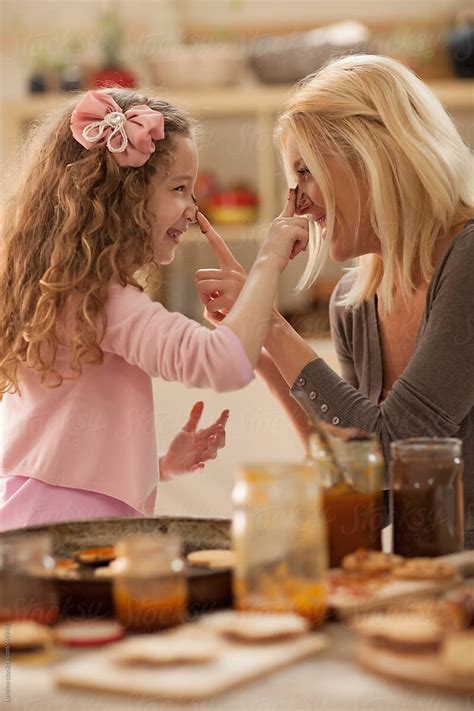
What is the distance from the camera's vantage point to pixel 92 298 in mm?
1355

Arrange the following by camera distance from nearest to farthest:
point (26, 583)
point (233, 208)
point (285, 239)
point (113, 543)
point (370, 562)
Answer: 1. point (26, 583)
2. point (370, 562)
3. point (113, 543)
4. point (285, 239)
5. point (233, 208)

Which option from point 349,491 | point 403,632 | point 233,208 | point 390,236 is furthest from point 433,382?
point 233,208

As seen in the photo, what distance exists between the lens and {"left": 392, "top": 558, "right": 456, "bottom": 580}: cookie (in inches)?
37.9

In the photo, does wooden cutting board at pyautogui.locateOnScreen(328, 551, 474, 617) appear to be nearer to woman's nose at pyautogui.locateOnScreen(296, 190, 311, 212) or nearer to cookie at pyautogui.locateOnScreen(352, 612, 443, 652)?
cookie at pyautogui.locateOnScreen(352, 612, 443, 652)

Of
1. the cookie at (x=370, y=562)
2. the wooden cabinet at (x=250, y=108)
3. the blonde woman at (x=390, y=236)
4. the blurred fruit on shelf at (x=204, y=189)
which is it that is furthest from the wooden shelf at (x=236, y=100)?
the cookie at (x=370, y=562)

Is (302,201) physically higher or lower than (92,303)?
higher

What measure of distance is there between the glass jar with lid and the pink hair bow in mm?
732

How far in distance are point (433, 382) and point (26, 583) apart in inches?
32.6

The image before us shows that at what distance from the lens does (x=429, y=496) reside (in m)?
1.09

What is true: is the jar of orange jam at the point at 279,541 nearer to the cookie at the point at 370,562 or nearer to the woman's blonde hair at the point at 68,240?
the cookie at the point at 370,562

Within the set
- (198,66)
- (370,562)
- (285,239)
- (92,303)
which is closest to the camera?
(370,562)

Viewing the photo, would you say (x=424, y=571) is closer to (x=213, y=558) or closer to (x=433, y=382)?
(x=213, y=558)

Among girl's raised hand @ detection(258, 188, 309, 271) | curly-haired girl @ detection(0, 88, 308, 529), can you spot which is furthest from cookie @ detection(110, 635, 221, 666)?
girl's raised hand @ detection(258, 188, 309, 271)

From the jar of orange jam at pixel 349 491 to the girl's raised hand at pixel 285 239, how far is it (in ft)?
1.37
